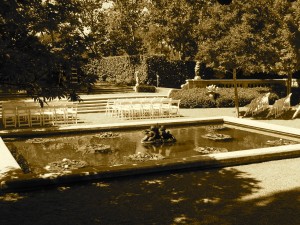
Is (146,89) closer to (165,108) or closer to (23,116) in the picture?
(165,108)

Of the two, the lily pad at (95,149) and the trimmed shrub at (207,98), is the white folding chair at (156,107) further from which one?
the lily pad at (95,149)

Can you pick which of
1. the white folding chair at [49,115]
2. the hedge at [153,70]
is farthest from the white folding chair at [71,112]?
the hedge at [153,70]

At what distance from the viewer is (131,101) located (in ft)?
62.4

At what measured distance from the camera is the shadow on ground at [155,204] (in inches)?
244

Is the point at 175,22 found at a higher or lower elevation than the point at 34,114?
higher

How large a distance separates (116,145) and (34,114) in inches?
287

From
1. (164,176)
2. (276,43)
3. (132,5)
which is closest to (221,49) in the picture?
(276,43)

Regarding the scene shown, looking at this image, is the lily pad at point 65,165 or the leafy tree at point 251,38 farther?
the leafy tree at point 251,38

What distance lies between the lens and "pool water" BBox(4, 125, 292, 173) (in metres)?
10.7

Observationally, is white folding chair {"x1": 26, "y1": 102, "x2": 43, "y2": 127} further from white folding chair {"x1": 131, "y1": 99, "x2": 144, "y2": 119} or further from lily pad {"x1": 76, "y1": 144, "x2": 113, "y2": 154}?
lily pad {"x1": 76, "y1": 144, "x2": 113, "y2": 154}

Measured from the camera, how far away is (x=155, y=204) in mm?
6891

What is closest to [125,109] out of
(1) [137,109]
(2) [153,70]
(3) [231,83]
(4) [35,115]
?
(1) [137,109]

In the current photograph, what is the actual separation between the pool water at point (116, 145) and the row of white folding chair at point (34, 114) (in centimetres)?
352

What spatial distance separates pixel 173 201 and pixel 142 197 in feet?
2.04
